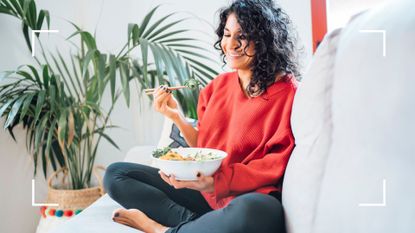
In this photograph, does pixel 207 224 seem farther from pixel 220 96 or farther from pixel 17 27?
pixel 17 27

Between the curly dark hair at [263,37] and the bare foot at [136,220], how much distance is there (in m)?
0.39

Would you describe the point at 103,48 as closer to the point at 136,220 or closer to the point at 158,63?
the point at 158,63

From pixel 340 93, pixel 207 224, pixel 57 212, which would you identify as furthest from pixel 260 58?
pixel 57 212

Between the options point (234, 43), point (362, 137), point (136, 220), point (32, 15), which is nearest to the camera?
point (362, 137)

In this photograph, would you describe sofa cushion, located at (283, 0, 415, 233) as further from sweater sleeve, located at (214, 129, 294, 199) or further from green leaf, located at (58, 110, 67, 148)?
green leaf, located at (58, 110, 67, 148)

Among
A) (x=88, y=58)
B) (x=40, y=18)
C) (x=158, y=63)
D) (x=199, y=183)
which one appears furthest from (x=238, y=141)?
(x=40, y=18)

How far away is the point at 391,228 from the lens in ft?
1.96

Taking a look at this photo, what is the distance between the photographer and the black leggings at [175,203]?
0.77 meters

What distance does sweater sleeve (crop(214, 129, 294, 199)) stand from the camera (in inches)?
31.9

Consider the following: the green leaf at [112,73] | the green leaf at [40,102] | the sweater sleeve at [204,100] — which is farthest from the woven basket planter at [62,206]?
the sweater sleeve at [204,100]

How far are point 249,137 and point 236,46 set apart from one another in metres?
0.20

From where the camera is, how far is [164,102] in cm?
93

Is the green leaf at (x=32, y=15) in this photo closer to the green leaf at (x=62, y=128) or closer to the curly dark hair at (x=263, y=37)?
the green leaf at (x=62, y=128)

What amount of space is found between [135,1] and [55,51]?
0.46 m
